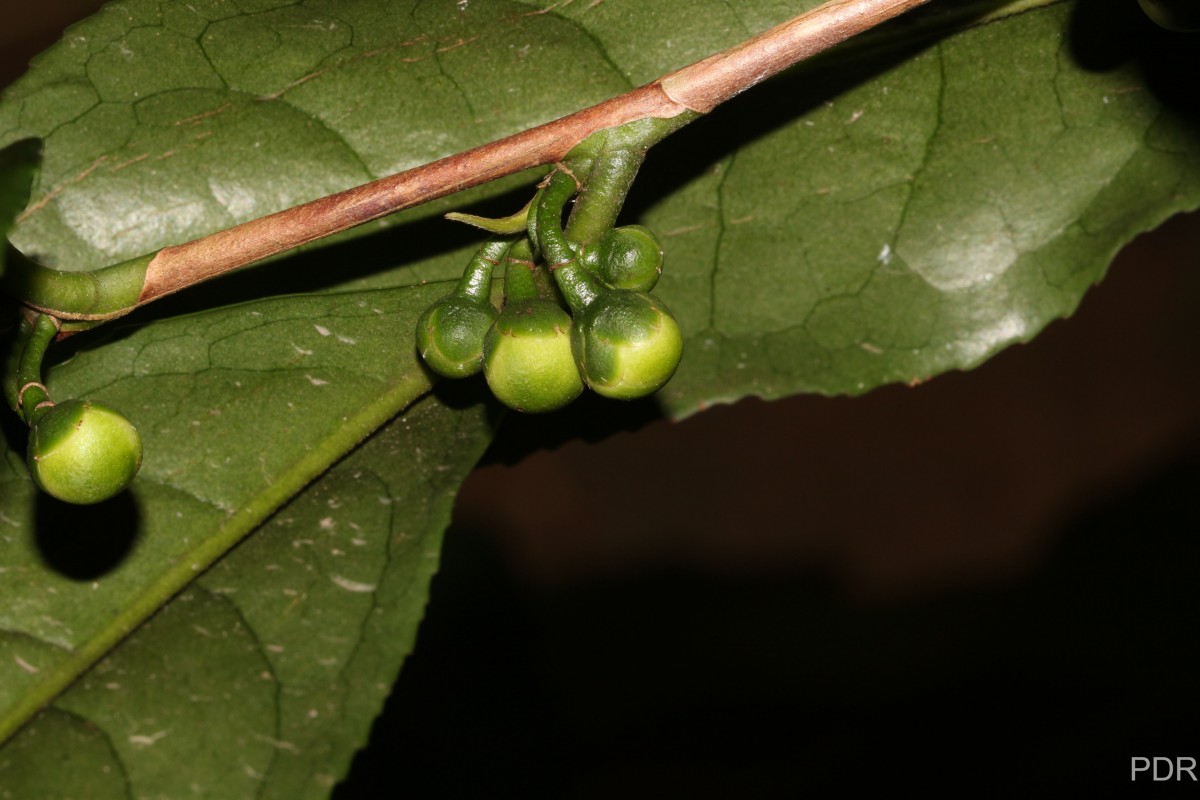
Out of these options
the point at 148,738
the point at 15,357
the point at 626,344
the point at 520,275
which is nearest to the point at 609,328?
the point at 626,344

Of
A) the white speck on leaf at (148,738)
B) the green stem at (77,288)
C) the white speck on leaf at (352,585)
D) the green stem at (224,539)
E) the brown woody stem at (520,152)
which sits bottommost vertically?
the white speck on leaf at (148,738)

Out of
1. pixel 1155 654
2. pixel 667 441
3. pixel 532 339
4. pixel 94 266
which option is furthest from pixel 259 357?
pixel 667 441

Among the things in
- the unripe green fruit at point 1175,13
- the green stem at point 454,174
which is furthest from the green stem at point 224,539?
the unripe green fruit at point 1175,13

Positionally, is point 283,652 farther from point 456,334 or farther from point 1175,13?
point 1175,13

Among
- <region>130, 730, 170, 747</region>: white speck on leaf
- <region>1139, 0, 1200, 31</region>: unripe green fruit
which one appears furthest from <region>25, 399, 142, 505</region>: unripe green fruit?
<region>1139, 0, 1200, 31</region>: unripe green fruit

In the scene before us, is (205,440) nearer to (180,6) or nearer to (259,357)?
(259,357)

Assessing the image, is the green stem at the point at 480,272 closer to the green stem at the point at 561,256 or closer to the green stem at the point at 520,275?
the green stem at the point at 520,275
